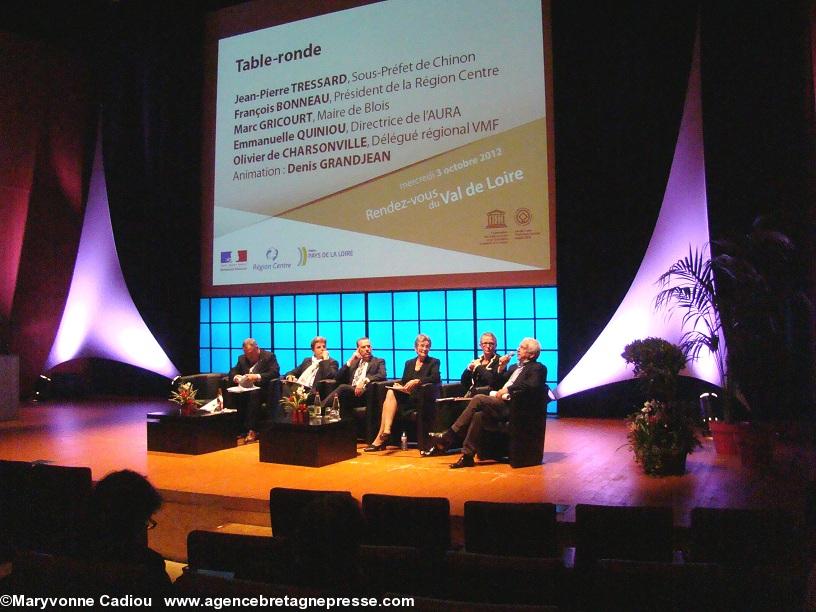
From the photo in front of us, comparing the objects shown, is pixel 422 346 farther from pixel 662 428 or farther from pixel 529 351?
pixel 662 428

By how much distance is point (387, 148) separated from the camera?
7.93 meters

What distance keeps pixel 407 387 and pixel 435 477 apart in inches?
48.3

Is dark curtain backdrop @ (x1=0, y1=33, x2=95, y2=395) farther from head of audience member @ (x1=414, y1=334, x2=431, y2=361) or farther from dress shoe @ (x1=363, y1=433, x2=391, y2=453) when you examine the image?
head of audience member @ (x1=414, y1=334, x2=431, y2=361)

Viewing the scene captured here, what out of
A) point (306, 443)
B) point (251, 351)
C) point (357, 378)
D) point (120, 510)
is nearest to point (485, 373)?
point (357, 378)

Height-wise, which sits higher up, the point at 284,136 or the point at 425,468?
the point at 284,136

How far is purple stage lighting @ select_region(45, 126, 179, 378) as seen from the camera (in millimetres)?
10453

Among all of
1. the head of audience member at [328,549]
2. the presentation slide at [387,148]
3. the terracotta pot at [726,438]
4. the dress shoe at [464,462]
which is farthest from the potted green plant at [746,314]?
the head of audience member at [328,549]

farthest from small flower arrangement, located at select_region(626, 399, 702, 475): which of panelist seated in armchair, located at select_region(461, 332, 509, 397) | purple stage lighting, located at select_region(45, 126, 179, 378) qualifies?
purple stage lighting, located at select_region(45, 126, 179, 378)

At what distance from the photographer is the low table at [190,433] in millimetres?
6043

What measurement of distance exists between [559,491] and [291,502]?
7.28 ft

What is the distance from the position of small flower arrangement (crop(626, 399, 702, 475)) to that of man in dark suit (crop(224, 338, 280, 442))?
342 centimetres

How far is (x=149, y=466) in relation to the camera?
5535 mm

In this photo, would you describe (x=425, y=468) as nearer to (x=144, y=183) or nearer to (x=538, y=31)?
(x=538, y=31)

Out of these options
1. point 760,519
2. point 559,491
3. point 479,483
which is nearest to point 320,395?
point 479,483
